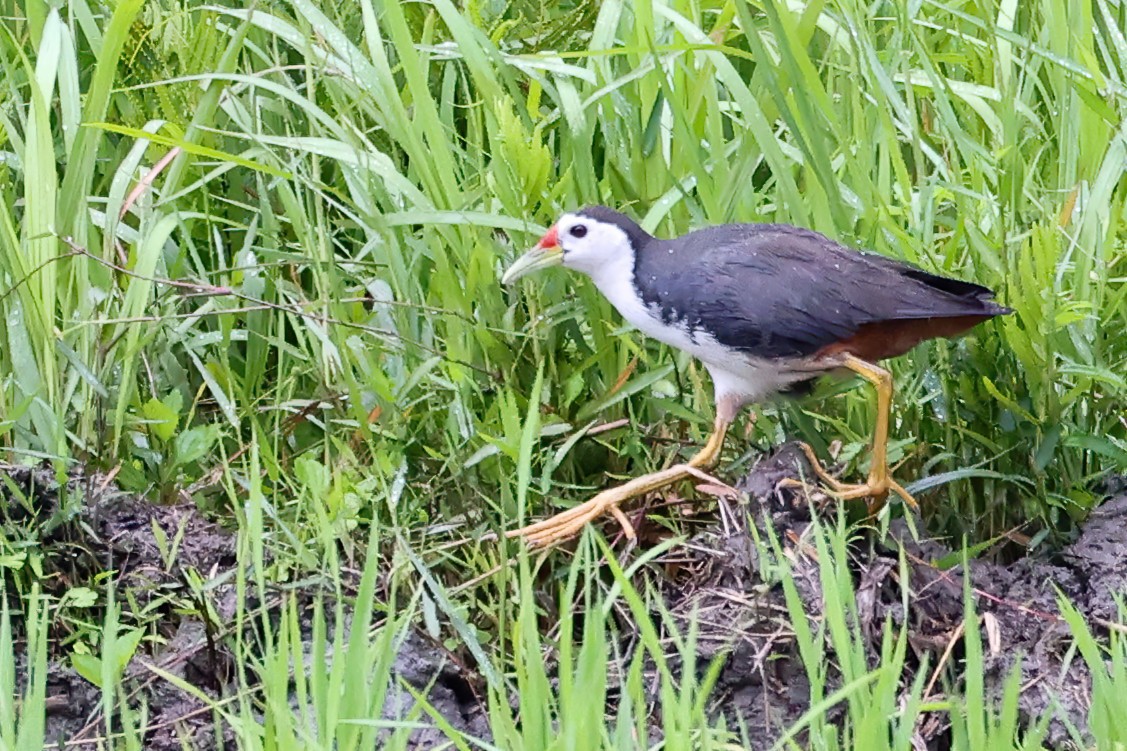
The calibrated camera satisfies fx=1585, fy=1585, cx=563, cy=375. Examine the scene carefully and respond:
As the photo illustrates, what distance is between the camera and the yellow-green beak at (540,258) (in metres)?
2.88

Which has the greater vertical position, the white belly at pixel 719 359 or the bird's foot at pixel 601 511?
the white belly at pixel 719 359

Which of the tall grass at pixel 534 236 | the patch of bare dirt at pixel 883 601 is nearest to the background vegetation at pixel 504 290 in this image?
the tall grass at pixel 534 236

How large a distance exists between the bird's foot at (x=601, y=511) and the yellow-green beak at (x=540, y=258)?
428 mm

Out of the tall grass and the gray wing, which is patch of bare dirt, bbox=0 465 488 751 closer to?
the tall grass

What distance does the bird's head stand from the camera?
285 cm

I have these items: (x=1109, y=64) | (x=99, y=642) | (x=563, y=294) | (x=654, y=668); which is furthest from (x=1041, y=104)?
(x=99, y=642)

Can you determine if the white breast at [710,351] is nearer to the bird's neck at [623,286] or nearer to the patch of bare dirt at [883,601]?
the bird's neck at [623,286]

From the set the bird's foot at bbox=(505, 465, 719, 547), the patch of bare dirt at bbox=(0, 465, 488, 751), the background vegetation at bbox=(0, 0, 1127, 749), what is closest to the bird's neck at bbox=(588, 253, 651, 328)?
the background vegetation at bbox=(0, 0, 1127, 749)

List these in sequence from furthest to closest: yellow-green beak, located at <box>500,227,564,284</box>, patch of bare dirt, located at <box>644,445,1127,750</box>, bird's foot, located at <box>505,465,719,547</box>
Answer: yellow-green beak, located at <box>500,227,564,284</box>, bird's foot, located at <box>505,465,719,547</box>, patch of bare dirt, located at <box>644,445,1127,750</box>

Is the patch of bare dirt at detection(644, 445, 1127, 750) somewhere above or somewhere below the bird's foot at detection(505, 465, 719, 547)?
below

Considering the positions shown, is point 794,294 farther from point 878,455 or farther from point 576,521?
point 576,521

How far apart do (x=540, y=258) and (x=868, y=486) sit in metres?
0.72

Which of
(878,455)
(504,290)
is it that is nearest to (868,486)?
(878,455)

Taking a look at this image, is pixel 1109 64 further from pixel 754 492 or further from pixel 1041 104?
pixel 754 492
